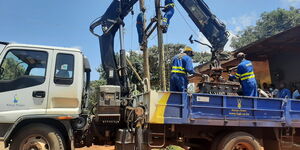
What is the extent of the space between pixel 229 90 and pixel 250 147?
1.29 m

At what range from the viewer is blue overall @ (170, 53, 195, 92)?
568cm

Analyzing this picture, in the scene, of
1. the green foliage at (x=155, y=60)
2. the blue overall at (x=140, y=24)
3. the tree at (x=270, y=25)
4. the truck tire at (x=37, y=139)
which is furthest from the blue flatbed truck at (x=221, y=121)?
the tree at (x=270, y=25)

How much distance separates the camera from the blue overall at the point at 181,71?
18.6 ft

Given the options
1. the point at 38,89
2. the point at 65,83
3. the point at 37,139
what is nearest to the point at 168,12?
the point at 65,83

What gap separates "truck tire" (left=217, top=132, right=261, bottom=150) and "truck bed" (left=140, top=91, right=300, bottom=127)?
243 mm

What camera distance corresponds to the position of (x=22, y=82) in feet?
14.4

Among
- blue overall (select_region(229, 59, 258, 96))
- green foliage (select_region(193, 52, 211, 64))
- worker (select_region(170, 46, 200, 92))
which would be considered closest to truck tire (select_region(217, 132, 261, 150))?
blue overall (select_region(229, 59, 258, 96))

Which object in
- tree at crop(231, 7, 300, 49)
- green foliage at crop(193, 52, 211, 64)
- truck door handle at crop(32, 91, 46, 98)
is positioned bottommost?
truck door handle at crop(32, 91, 46, 98)

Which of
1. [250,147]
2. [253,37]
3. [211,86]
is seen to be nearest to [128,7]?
[211,86]

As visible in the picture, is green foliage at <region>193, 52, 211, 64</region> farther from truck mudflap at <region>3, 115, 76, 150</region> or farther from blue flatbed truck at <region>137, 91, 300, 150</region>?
truck mudflap at <region>3, 115, 76, 150</region>

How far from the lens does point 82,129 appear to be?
4.82 meters

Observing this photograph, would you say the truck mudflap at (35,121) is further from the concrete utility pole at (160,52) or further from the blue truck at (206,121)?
the concrete utility pole at (160,52)

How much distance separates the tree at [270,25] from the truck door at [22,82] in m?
32.3

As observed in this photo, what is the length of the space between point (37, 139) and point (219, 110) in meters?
3.29
